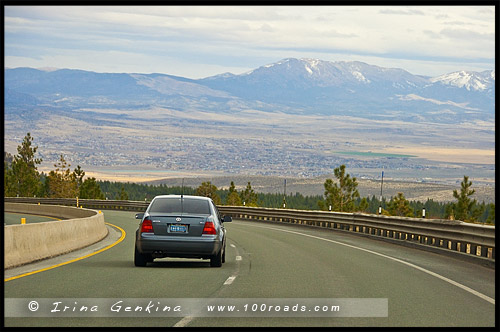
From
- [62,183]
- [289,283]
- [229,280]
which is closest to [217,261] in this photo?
[229,280]

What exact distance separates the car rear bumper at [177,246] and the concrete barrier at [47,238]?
240 centimetres

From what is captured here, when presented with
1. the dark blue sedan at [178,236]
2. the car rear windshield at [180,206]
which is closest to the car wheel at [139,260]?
the dark blue sedan at [178,236]

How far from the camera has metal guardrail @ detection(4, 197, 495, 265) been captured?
20797 millimetres

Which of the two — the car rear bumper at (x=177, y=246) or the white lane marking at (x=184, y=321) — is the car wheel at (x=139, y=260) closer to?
the car rear bumper at (x=177, y=246)

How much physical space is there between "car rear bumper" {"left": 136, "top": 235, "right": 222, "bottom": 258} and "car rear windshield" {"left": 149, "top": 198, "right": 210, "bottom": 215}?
671 millimetres

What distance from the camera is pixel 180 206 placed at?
18500mm

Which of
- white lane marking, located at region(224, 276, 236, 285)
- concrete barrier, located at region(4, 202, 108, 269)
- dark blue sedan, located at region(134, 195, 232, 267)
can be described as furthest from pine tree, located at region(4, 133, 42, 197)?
white lane marking, located at region(224, 276, 236, 285)

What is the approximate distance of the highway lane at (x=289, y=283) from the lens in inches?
444

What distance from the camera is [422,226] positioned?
2650cm

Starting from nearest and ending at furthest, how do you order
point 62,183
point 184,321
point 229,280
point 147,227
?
point 184,321 < point 229,280 < point 147,227 < point 62,183

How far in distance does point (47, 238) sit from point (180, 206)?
3.95m

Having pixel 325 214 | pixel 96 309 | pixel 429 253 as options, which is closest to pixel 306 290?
pixel 96 309

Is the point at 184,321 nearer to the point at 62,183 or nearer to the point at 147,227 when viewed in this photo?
the point at 147,227

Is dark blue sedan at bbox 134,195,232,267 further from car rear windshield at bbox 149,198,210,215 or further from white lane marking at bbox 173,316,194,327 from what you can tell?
white lane marking at bbox 173,316,194,327
